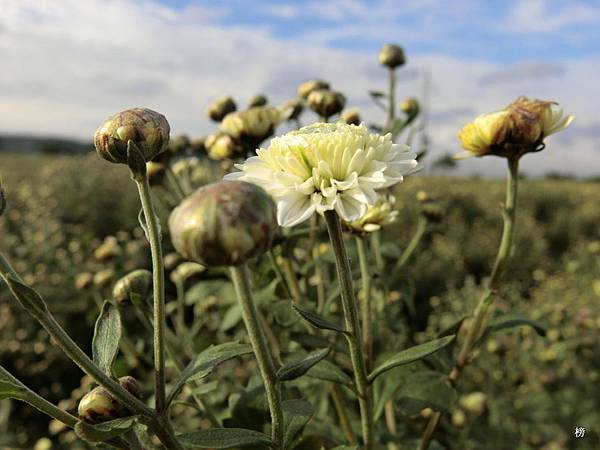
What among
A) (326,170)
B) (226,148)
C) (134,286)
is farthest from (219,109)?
(326,170)

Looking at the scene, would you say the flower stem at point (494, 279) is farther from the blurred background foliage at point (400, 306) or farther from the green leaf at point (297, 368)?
the green leaf at point (297, 368)

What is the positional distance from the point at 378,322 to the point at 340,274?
23.4 inches

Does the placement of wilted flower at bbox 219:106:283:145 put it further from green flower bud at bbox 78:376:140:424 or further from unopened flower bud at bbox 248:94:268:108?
green flower bud at bbox 78:376:140:424

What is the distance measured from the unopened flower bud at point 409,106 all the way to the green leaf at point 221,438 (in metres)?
0.94

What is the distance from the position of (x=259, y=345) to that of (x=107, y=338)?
21 cm

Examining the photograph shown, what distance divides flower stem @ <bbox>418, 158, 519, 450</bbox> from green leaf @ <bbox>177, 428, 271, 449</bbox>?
37 cm

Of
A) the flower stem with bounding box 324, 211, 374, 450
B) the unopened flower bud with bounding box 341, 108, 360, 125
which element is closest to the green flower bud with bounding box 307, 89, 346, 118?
the unopened flower bud with bounding box 341, 108, 360, 125

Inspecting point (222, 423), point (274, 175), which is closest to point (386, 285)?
point (222, 423)

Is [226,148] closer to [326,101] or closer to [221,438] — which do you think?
[326,101]

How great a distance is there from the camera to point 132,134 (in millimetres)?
612

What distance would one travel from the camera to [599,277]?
4.80 meters

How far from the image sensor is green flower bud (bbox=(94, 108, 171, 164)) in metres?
0.61

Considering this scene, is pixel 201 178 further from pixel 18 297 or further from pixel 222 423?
pixel 18 297

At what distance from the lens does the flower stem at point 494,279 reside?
2.74 ft
